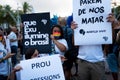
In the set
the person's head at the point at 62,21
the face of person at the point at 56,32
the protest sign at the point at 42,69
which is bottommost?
the protest sign at the point at 42,69

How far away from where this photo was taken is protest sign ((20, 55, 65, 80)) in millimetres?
6602

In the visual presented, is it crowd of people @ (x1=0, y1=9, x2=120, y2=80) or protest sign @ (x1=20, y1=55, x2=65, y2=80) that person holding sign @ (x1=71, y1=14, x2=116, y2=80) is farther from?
protest sign @ (x1=20, y1=55, x2=65, y2=80)

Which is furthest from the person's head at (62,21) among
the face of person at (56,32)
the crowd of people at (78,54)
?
the face of person at (56,32)

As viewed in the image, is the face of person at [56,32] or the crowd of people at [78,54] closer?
the crowd of people at [78,54]

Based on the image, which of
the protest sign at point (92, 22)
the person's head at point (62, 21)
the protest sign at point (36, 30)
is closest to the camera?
the protest sign at point (92, 22)

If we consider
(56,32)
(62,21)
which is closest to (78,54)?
(56,32)

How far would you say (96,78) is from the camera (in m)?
6.61

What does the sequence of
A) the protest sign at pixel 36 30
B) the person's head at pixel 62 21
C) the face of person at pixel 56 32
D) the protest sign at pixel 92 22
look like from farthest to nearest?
the person's head at pixel 62 21
the protest sign at pixel 36 30
the face of person at pixel 56 32
the protest sign at pixel 92 22

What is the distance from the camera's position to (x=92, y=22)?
6629 mm

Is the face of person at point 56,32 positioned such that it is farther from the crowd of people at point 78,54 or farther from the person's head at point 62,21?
the person's head at point 62,21

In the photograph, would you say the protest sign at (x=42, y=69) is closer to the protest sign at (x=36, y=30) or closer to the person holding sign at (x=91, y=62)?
the person holding sign at (x=91, y=62)

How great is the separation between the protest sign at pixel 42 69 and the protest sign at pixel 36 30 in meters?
1.48

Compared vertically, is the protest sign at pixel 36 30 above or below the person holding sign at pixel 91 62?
above

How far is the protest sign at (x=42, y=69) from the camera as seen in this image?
21.7 feet
